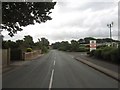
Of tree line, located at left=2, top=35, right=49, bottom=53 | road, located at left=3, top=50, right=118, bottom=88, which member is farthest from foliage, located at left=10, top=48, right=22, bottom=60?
road, located at left=3, top=50, right=118, bottom=88

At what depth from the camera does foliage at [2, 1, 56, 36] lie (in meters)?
27.6

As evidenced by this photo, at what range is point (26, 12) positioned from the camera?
28.3m

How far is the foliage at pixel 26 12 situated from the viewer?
27.6 metres

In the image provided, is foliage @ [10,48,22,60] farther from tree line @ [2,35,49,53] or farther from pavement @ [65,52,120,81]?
pavement @ [65,52,120,81]

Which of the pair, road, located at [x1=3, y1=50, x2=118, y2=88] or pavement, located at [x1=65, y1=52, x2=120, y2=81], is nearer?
road, located at [x1=3, y1=50, x2=118, y2=88]

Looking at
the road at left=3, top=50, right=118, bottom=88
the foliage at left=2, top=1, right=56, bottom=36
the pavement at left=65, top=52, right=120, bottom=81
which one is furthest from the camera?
the foliage at left=2, top=1, right=56, bottom=36

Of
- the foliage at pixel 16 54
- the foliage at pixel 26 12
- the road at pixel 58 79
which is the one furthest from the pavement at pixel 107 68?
the foliage at pixel 16 54

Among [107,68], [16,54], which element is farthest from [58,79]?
[16,54]

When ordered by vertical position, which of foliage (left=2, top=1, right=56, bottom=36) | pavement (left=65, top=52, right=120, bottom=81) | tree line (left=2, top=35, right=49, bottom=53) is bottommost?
pavement (left=65, top=52, right=120, bottom=81)

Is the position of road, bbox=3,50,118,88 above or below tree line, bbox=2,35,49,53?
below

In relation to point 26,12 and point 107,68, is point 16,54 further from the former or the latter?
point 107,68

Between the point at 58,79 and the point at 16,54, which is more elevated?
the point at 16,54

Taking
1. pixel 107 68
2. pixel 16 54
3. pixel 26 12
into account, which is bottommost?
Answer: pixel 107 68

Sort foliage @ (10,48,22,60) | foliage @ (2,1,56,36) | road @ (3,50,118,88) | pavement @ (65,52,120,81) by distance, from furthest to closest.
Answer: foliage @ (10,48,22,60) → foliage @ (2,1,56,36) → pavement @ (65,52,120,81) → road @ (3,50,118,88)
